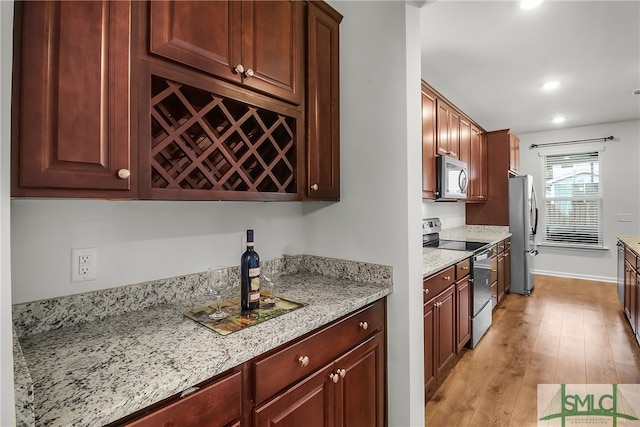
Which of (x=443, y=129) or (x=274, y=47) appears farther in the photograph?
(x=443, y=129)

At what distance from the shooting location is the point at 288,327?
3.51ft

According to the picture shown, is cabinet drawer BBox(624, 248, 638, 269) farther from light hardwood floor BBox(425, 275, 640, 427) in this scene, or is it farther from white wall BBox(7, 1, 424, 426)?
white wall BBox(7, 1, 424, 426)

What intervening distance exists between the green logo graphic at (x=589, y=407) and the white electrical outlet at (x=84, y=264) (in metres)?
2.48

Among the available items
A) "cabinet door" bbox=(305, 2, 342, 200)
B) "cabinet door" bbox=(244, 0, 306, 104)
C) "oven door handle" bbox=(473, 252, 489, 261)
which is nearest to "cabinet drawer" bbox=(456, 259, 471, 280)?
"oven door handle" bbox=(473, 252, 489, 261)

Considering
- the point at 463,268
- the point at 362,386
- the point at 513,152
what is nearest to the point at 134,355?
the point at 362,386

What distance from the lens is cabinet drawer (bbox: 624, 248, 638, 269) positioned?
2.84m

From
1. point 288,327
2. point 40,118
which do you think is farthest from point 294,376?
point 40,118

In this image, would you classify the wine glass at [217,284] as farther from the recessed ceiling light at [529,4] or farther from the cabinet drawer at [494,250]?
the cabinet drawer at [494,250]

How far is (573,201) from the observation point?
5.17m

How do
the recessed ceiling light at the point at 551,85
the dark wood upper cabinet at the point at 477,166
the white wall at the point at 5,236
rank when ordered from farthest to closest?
the dark wood upper cabinet at the point at 477,166
the recessed ceiling light at the point at 551,85
the white wall at the point at 5,236

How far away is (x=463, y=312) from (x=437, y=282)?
2.23ft

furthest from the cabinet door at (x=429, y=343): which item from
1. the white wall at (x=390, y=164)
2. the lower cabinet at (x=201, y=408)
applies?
the lower cabinet at (x=201, y=408)

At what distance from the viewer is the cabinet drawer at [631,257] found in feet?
9.31

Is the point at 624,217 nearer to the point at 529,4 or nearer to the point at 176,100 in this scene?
the point at 529,4
